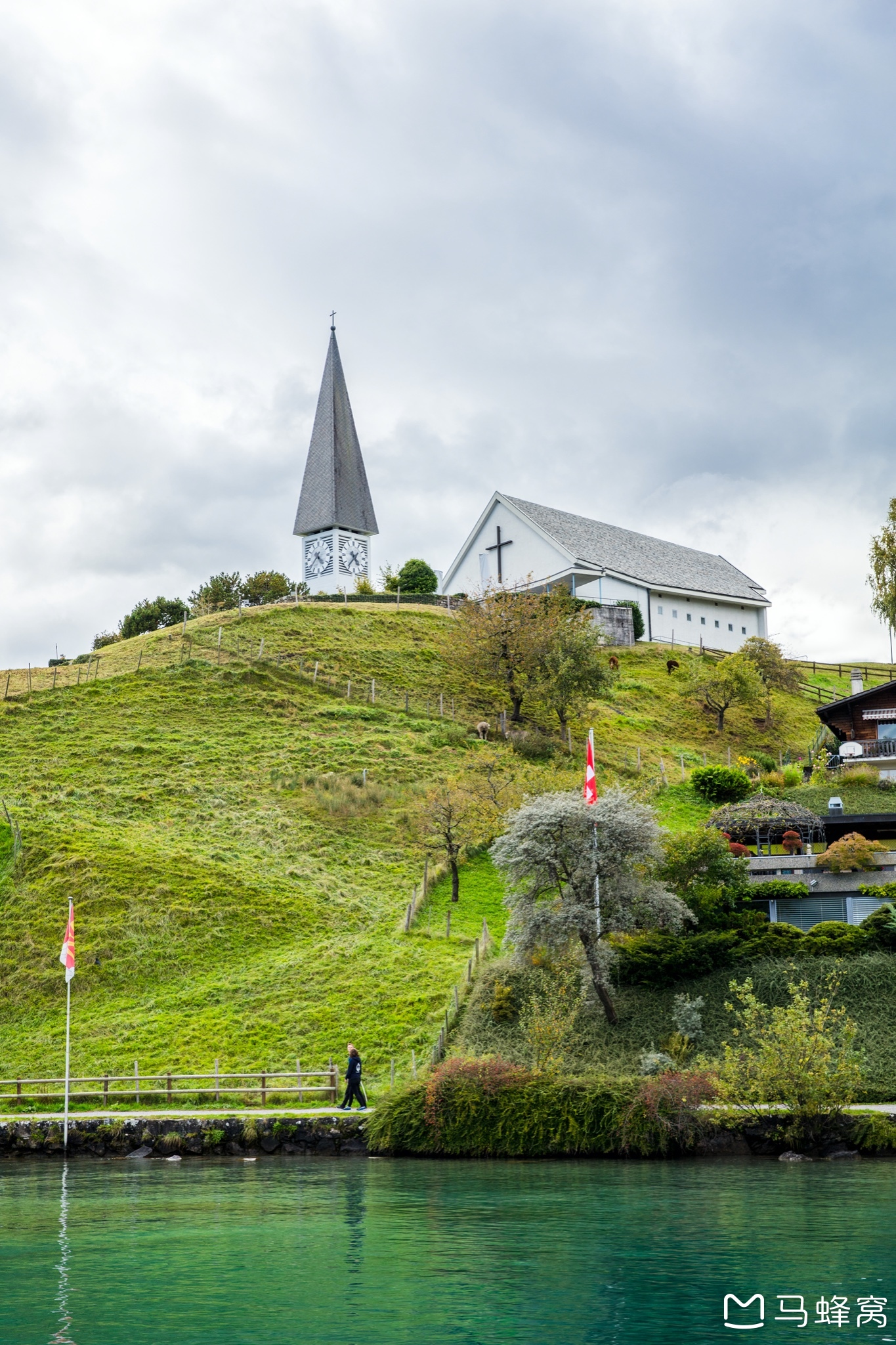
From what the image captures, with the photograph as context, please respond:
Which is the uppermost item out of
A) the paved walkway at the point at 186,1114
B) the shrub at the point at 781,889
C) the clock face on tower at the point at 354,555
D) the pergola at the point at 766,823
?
the clock face on tower at the point at 354,555

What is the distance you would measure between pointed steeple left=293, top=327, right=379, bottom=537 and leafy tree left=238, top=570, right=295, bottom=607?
1297 cm

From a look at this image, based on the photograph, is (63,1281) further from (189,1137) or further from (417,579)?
(417,579)

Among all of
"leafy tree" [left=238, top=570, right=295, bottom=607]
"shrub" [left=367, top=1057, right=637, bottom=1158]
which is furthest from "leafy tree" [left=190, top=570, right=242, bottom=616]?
"shrub" [left=367, top=1057, right=637, bottom=1158]

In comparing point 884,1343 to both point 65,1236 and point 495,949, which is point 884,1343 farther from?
point 495,949

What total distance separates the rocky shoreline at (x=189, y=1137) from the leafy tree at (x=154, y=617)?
72838mm

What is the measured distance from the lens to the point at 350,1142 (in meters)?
27.6

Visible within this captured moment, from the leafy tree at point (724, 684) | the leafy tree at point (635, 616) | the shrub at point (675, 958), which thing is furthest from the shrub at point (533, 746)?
the shrub at point (675, 958)

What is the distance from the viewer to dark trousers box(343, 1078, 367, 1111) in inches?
1141

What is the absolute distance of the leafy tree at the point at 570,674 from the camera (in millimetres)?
66250

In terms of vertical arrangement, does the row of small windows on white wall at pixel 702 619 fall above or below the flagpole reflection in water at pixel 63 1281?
above

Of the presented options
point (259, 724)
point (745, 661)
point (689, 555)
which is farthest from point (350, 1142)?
point (689, 555)

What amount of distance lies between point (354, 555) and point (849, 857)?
8873 cm

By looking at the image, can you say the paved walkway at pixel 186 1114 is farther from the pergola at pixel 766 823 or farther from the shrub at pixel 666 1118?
the pergola at pixel 766 823

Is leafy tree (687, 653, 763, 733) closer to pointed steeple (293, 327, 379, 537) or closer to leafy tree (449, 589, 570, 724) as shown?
leafy tree (449, 589, 570, 724)
